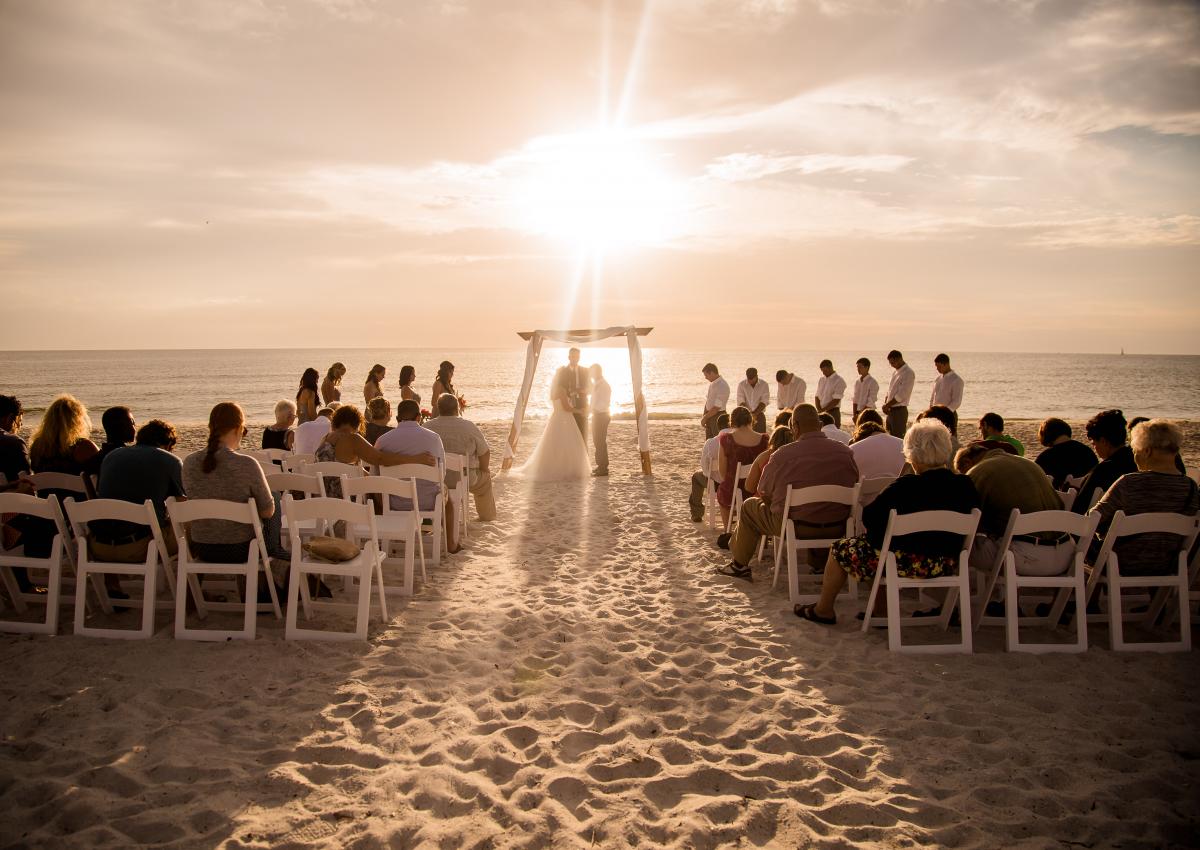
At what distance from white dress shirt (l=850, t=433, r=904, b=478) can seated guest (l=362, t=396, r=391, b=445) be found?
15.1ft

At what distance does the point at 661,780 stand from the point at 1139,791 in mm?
1956

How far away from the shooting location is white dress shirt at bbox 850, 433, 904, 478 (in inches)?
236

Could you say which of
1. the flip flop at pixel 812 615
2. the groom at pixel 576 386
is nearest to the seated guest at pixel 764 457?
the flip flop at pixel 812 615

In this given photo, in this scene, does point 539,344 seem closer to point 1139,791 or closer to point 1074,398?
point 1139,791

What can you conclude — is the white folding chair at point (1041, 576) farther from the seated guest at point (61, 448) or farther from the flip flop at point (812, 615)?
the seated guest at point (61, 448)

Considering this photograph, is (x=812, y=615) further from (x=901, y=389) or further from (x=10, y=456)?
Result: (x=901, y=389)

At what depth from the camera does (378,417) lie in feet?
23.2

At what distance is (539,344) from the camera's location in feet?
39.8

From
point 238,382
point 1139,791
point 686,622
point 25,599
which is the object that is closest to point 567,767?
point 686,622

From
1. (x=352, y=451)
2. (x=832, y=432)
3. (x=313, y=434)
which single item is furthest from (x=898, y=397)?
(x=313, y=434)

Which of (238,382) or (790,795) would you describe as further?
(238,382)

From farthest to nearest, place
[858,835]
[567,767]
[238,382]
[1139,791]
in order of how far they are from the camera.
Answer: [238,382] → [567,767] → [1139,791] → [858,835]

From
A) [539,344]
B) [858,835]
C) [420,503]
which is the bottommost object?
[858,835]

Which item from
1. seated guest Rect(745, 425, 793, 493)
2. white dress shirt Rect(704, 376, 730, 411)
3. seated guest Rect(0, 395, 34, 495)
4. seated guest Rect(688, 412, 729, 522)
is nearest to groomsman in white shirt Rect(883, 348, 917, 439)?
white dress shirt Rect(704, 376, 730, 411)
